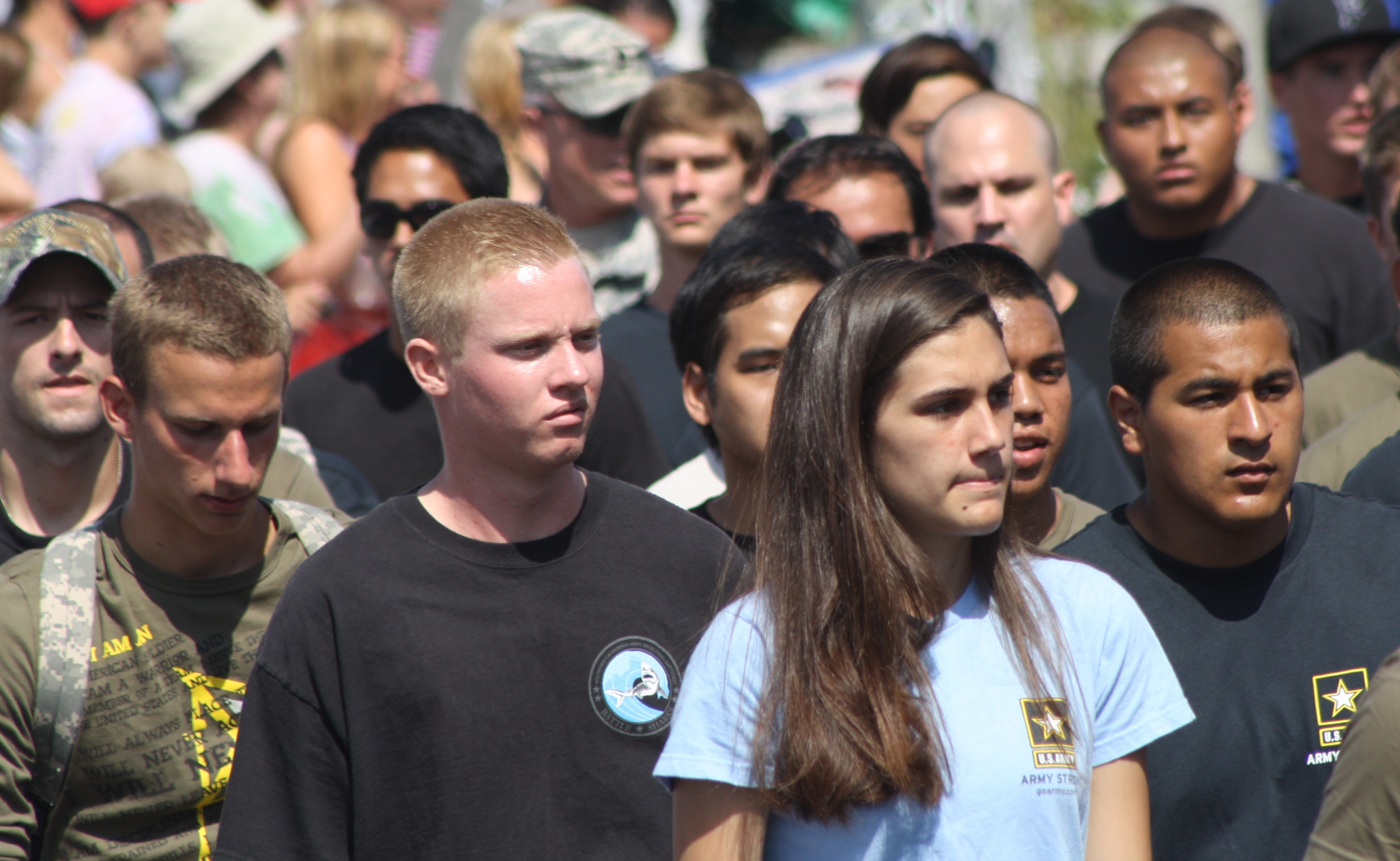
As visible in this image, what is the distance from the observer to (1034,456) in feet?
12.6

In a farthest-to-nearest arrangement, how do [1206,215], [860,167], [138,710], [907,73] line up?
1. [907,73]
2. [1206,215]
3. [860,167]
4. [138,710]

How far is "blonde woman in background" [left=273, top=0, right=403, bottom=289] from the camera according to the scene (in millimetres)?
7328

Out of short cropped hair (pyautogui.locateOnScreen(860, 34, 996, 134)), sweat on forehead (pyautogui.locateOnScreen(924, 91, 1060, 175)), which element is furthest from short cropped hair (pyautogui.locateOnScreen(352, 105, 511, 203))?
short cropped hair (pyautogui.locateOnScreen(860, 34, 996, 134))

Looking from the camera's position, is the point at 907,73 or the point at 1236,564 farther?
the point at 907,73

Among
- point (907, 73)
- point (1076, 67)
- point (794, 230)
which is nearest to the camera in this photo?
point (794, 230)

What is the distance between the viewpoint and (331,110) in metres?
7.39

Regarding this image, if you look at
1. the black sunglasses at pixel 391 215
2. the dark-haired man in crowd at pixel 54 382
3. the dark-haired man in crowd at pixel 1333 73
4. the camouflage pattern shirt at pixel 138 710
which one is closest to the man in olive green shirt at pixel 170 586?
the camouflage pattern shirt at pixel 138 710

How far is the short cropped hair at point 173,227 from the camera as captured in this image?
5.29 metres

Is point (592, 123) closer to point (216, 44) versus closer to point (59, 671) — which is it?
point (216, 44)

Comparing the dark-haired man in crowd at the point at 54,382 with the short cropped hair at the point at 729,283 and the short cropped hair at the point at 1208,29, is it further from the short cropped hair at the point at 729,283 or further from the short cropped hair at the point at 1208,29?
the short cropped hair at the point at 1208,29

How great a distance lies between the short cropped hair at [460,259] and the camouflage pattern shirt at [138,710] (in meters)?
0.83

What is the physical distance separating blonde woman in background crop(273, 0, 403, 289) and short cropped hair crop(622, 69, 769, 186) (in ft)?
6.25

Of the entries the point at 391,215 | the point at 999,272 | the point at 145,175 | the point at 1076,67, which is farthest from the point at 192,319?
the point at 1076,67

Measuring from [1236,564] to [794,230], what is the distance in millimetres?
1909
